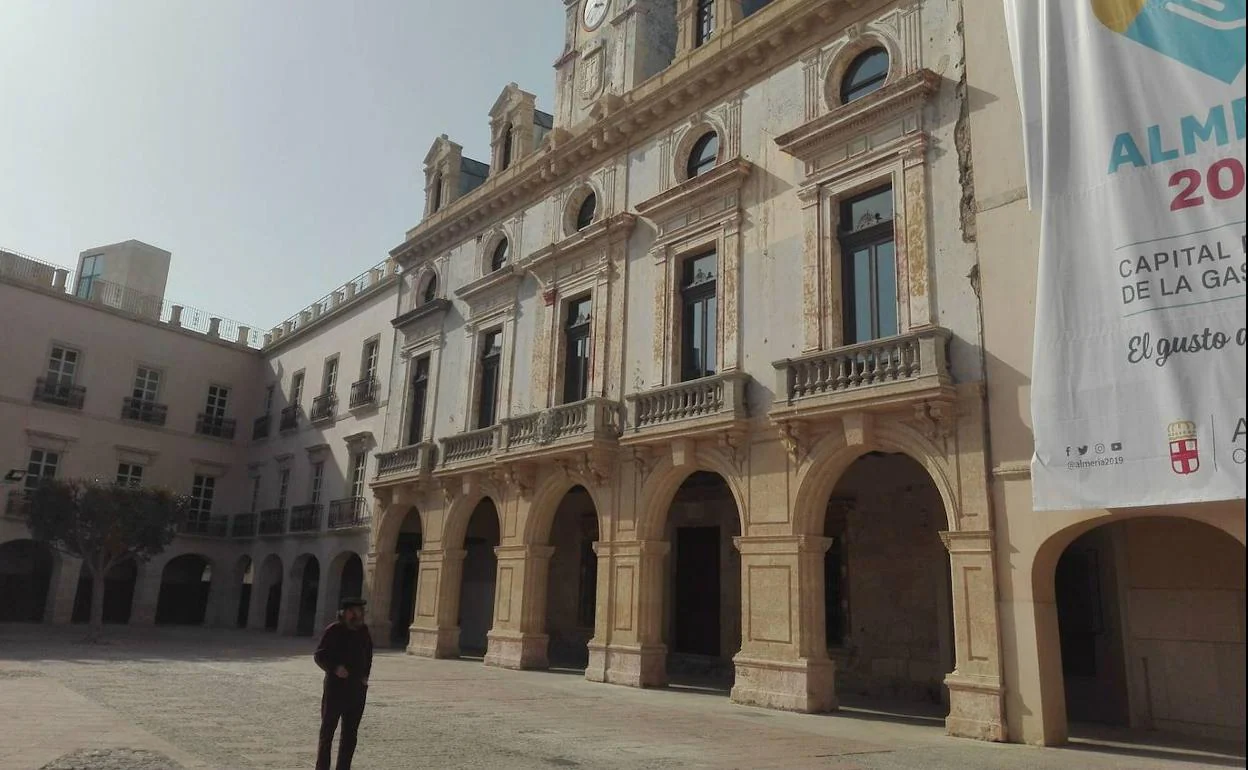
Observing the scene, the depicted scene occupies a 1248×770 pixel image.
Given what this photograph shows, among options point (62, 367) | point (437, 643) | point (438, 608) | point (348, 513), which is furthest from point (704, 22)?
point (62, 367)

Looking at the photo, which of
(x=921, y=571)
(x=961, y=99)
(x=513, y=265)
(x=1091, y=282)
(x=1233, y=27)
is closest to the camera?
(x=1233, y=27)

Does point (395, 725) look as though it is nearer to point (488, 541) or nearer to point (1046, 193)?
point (1046, 193)

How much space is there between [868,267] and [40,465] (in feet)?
91.1

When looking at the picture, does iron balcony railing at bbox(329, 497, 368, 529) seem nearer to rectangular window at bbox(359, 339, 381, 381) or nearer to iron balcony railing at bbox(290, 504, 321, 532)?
iron balcony railing at bbox(290, 504, 321, 532)

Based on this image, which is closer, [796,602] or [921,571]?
[796,602]

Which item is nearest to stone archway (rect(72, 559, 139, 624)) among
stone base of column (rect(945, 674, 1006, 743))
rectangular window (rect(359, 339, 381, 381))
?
rectangular window (rect(359, 339, 381, 381))

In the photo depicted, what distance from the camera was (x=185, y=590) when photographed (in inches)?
1300

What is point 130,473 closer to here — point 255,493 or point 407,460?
point 255,493

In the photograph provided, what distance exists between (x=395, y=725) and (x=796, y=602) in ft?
19.8

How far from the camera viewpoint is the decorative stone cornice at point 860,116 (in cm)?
1330

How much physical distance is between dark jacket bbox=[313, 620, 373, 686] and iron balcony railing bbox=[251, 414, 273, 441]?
28.0m

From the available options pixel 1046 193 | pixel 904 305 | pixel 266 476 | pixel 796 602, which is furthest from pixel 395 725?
pixel 266 476

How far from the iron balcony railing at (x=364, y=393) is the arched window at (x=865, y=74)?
16896 millimetres

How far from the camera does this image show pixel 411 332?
25.0 m
